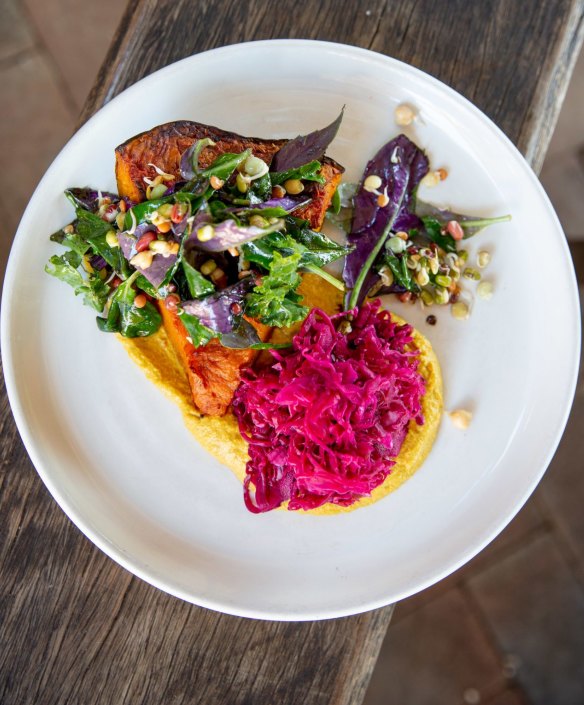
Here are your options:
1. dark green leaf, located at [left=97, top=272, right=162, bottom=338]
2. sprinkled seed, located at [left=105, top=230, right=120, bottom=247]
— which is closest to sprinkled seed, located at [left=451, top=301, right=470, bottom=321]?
dark green leaf, located at [left=97, top=272, right=162, bottom=338]

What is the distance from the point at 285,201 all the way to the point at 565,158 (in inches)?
121

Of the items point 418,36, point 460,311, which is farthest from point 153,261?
point 418,36

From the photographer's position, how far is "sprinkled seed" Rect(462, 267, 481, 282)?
9.54 feet

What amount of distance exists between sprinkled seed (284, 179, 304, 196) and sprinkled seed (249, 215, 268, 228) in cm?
26

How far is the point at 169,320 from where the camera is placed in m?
A: 2.75

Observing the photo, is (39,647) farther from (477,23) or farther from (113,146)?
(477,23)

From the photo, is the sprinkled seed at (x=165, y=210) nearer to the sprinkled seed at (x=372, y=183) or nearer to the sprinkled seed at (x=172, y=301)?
the sprinkled seed at (x=172, y=301)

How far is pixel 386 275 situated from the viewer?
2.90m

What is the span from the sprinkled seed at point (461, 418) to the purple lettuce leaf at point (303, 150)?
4.29ft

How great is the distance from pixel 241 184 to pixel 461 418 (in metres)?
1.45

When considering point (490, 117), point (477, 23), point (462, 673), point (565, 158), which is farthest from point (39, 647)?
point (565, 158)

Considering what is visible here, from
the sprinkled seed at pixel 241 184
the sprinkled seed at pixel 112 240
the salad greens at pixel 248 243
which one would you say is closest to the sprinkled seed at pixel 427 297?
the salad greens at pixel 248 243

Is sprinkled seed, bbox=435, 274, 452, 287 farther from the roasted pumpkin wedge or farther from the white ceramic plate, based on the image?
the roasted pumpkin wedge

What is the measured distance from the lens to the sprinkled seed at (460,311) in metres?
2.92
